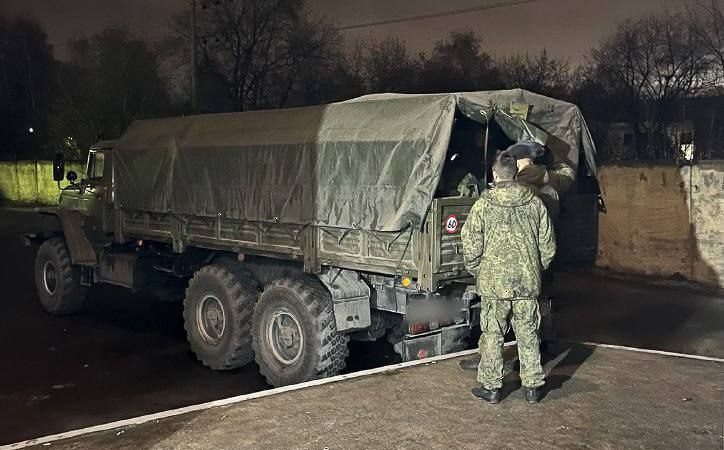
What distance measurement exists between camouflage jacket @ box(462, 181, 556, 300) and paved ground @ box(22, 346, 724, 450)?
0.91 metres

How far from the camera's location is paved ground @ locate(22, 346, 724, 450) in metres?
4.70

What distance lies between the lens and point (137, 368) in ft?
27.0

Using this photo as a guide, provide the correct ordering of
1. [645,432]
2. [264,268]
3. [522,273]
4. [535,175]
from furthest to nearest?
[264,268]
[535,175]
[522,273]
[645,432]

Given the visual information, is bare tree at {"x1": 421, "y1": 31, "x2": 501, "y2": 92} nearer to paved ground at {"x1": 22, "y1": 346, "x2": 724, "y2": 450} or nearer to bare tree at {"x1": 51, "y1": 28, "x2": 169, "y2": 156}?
bare tree at {"x1": 51, "y1": 28, "x2": 169, "y2": 156}

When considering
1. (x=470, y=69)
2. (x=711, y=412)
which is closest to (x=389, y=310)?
(x=711, y=412)

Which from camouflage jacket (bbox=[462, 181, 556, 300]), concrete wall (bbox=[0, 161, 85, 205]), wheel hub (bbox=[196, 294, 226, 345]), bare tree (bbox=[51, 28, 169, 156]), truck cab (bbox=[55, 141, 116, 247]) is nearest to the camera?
camouflage jacket (bbox=[462, 181, 556, 300])

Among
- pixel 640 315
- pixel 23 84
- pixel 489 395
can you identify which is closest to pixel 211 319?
pixel 489 395

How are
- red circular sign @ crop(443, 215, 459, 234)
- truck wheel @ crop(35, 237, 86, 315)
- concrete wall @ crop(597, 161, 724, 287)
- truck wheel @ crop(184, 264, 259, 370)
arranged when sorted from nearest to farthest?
1. red circular sign @ crop(443, 215, 459, 234)
2. truck wheel @ crop(184, 264, 259, 370)
3. truck wheel @ crop(35, 237, 86, 315)
4. concrete wall @ crop(597, 161, 724, 287)

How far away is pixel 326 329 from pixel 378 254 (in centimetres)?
93

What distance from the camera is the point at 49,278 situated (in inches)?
452

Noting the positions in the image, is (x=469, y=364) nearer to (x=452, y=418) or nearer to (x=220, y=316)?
(x=452, y=418)

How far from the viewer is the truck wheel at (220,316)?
26.1 feet

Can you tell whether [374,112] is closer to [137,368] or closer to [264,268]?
[264,268]

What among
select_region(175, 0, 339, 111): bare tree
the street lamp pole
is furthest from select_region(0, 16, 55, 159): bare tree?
the street lamp pole
